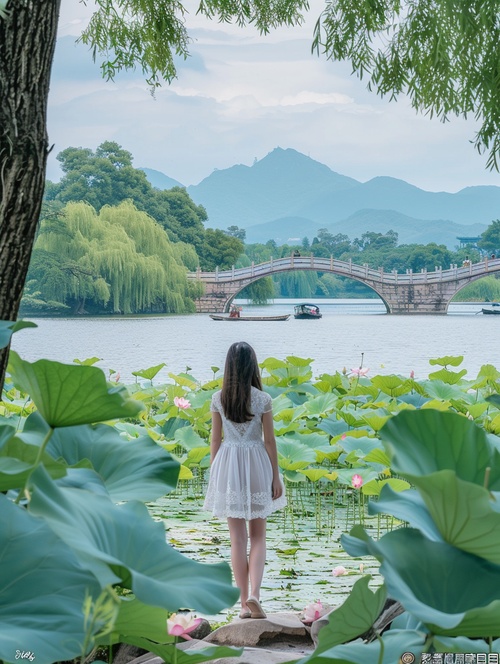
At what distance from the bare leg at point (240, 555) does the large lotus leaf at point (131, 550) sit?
156 cm

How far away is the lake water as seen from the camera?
45.3 feet

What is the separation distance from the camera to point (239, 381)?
201cm

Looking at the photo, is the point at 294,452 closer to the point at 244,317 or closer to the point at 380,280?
the point at 244,317

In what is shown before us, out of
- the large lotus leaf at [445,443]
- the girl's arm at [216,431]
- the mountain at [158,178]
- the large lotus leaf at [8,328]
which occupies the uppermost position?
the mountain at [158,178]

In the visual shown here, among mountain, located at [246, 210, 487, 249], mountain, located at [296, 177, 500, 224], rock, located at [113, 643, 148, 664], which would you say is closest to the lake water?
rock, located at [113, 643, 148, 664]

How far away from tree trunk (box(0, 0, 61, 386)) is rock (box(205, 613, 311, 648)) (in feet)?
2.44

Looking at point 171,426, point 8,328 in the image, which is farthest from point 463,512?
point 171,426

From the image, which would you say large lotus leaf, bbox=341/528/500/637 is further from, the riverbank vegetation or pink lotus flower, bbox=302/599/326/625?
pink lotus flower, bbox=302/599/326/625

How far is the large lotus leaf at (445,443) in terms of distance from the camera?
44 centimetres

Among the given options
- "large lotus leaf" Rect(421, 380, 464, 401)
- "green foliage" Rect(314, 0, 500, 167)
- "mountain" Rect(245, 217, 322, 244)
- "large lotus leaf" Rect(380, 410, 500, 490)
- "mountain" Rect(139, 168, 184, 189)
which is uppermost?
"mountain" Rect(139, 168, 184, 189)

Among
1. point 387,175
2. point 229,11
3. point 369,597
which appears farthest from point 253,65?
point 369,597

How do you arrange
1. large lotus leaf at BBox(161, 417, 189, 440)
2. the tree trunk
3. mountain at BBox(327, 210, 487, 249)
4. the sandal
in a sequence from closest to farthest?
1. the tree trunk
2. the sandal
3. large lotus leaf at BBox(161, 417, 189, 440)
4. mountain at BBox(327, 210, 487, 249)

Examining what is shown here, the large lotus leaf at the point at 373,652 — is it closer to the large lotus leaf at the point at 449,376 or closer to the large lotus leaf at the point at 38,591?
the large lotus leaf at the point at 38,591

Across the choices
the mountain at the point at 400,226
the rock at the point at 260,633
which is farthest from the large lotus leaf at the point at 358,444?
the mountain at the point at 400,226
